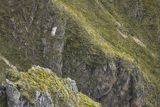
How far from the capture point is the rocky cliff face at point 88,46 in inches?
2990

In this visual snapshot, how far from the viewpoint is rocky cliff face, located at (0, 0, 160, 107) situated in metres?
75.9

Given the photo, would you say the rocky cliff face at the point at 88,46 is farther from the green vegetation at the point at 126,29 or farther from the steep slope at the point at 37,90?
the steep slope at the point at 37,90

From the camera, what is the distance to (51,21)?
268 ft

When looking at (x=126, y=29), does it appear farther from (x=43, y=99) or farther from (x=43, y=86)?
(x=43, y=99)

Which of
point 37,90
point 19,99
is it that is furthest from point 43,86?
point 19,99

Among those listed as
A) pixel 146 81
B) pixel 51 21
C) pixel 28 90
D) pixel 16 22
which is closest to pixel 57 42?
pixel 51 21

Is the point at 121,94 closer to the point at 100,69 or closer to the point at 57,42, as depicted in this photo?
the point at 100,69

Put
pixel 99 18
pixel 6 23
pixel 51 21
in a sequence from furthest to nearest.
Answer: pixel 99 18
pixel 51 21
pixel 6 23

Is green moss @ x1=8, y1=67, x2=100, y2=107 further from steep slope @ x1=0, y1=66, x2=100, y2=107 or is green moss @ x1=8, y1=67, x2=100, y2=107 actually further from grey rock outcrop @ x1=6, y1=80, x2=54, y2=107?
grey rock outcrop @ x1=6, y1=80, x2=54, y2=107

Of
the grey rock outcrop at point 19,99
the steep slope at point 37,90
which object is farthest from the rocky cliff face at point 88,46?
the grey rock outcrop at point 19,99

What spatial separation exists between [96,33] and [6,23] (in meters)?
28.4

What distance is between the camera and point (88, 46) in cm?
8975

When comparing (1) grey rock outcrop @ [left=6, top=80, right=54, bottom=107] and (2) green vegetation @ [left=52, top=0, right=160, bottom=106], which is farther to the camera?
(2) green vegetation @ [left=52, top=0, right=160, bottom=106]

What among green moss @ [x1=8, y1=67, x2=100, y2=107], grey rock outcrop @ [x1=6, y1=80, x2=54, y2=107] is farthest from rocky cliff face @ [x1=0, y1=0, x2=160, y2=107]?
grey rock outcrop @ [x1=6, y1=80, x2=54, y2=107]
